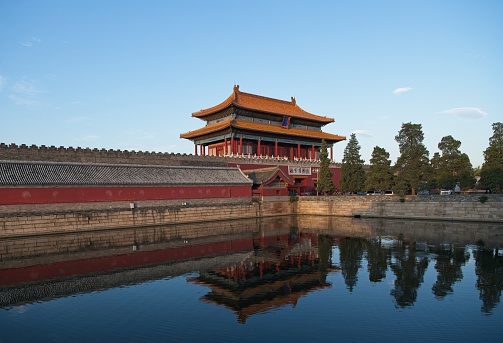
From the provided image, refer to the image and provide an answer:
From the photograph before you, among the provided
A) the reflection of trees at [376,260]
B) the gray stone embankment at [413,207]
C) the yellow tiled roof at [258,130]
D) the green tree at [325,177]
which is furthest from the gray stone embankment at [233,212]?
the reflection of trees at [376,260]

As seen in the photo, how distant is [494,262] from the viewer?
16156 mm

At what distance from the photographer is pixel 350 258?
1766 centimetres

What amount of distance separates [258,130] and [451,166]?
20194mm

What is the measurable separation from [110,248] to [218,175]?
16.7 metres

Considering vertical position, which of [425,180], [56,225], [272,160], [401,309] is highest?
[272,160]

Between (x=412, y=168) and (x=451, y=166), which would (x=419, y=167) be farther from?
(x=451, y=166)

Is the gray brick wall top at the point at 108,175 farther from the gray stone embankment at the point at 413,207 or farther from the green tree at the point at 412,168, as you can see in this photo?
the green tree at the point at 412,168

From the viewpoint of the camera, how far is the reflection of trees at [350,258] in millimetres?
14140

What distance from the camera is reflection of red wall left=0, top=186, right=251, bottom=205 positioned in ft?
77.8

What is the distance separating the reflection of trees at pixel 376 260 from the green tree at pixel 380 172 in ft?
54.3

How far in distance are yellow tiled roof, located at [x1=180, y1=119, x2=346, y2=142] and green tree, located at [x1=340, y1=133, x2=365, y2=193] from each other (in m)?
9.01

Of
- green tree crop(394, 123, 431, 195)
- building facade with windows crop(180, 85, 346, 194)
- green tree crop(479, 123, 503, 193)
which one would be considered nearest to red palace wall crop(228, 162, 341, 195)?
building facade with windows crop(180, 85, 346, 194)

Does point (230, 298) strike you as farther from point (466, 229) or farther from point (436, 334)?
point (466, 229)

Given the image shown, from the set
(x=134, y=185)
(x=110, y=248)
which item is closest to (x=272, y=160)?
(x=134, y=185)
